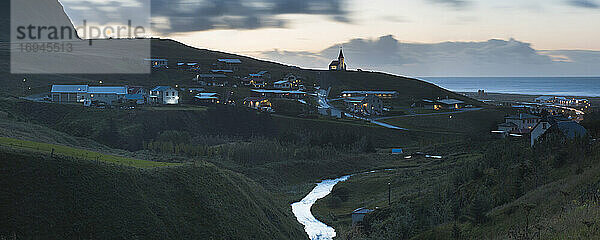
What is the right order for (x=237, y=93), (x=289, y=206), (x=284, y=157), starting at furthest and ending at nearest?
(x=237, y=93), (x=284, y=157), (x=289, y=206)

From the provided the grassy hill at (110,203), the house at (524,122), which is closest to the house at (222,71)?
the house at (524,122)

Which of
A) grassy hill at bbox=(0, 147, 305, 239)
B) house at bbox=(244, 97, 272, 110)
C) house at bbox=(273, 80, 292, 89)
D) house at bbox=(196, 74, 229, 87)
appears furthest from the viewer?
house at bbox=(273, 80, 292, 89)

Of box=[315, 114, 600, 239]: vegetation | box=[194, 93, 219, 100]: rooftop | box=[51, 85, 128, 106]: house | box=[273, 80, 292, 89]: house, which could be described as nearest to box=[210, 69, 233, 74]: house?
box=[273, 80, 292, 89]: house

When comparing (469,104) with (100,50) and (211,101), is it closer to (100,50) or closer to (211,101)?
(211,101)

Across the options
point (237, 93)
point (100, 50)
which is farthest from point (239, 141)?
point (100, 50)

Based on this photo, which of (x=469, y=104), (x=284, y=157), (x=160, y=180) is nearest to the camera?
(x=160, y=180)

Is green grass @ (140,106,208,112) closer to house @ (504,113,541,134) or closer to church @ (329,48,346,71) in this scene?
house @ (504,113,541,134)

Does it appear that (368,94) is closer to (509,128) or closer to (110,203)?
(509,128)

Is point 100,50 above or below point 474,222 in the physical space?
above
